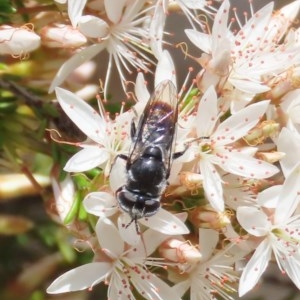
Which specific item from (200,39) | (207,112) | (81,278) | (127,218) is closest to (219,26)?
(200,39)

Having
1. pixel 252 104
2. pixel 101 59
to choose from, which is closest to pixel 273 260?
pixel 252 104

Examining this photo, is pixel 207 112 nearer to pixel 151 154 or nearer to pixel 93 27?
pixel 151 154

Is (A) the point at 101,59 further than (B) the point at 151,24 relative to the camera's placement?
Yes

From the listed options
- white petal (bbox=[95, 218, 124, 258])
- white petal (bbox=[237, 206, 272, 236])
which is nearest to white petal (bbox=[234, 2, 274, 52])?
white petal (bbox=[237, 206, 272, 236])

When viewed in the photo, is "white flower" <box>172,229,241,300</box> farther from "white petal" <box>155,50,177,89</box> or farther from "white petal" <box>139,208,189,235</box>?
"white petal" <box>155,50,177,89</box>

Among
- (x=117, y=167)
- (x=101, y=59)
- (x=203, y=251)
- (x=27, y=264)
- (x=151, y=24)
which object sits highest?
(x=151, y=24)

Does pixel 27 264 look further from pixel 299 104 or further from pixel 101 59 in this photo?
pixel 299 104

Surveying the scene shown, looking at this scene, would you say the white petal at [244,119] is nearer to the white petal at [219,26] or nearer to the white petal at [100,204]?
the white petal at [219,26]
